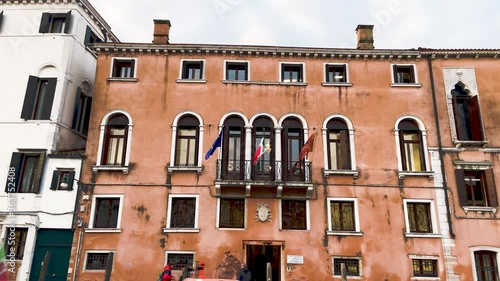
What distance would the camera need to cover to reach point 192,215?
1884cm

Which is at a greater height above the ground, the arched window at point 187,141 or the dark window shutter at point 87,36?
the dark window shutter at point 87,36

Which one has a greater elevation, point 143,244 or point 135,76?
point 135,76

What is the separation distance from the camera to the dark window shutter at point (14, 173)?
61.9 feet

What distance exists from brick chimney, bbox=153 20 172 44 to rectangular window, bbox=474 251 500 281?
18005 millimetres

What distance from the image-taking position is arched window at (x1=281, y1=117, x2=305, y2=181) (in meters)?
19.0

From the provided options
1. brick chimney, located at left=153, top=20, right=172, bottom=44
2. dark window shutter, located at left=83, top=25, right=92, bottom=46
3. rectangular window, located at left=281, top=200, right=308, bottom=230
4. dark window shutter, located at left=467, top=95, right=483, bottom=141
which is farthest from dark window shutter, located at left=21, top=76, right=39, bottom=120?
dark window shutter, located at left=467, top=95, right=483, bottom=141

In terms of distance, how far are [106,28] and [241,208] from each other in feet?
46.3

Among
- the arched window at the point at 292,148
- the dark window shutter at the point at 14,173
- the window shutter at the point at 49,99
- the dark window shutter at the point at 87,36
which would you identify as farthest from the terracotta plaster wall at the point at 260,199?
the dark window shutter at the point at 14,173

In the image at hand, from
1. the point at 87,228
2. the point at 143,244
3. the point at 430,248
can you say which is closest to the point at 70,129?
the point at 87,228

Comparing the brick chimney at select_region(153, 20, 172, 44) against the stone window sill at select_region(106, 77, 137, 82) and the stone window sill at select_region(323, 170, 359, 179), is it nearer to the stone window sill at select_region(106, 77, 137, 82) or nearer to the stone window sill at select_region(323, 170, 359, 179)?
the stone window sill at select_region(106, 77, 137, 82)

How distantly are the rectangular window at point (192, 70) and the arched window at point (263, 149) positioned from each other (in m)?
3.82

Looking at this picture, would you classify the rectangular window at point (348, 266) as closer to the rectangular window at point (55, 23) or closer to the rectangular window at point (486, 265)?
the rectangular window at point (486, 265)

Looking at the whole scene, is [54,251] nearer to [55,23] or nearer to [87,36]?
[87,36]

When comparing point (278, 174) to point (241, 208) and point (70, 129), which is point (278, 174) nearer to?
point (241, 208)
